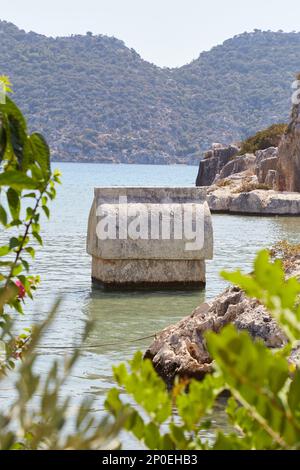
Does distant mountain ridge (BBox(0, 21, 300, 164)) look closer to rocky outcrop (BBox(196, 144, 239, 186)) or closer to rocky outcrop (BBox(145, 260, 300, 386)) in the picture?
rocky outcrop (BBox(196, 144, 239, 186))

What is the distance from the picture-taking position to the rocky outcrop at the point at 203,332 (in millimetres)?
7196

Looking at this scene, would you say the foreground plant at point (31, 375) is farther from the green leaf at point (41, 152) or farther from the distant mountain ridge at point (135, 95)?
the distant mountain ridge at point (135, 95)

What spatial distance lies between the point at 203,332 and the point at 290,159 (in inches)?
1366

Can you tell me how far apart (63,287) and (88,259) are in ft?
13.1

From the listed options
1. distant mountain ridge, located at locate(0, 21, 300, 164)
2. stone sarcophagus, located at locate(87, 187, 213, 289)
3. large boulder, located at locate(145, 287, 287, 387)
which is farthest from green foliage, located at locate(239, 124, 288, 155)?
distant mountain ridge, located at locate(0, 21, 300, 164)

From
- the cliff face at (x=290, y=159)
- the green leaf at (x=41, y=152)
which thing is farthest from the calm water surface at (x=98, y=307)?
the cliff face at (x=290, y=159)

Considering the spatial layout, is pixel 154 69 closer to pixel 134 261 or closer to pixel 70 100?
pixel 70 100

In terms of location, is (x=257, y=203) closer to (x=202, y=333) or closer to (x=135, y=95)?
(x=202, y=333)

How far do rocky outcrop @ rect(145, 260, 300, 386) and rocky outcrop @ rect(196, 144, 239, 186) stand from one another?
50.8 meters

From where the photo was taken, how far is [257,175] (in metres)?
46.1

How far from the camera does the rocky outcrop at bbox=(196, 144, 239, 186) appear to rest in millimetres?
59000

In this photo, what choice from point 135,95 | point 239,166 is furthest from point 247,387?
point 135,95

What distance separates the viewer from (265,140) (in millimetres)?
58344

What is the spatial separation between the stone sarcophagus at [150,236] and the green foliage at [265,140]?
145 ft
